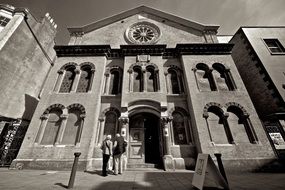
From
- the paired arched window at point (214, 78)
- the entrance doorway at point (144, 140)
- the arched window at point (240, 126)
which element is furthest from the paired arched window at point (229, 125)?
the entrance doorway at point (144, 140)

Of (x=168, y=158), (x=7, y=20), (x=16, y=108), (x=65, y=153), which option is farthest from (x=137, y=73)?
(x=7, y=20)

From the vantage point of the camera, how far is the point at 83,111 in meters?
9.37

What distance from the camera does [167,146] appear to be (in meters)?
8.46

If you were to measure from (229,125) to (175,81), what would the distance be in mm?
5015

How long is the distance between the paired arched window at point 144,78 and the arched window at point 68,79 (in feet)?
16.4

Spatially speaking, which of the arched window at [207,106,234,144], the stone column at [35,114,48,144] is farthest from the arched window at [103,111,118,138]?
the arched window at [207,106,234,144]

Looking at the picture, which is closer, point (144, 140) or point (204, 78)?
point (144, 140)

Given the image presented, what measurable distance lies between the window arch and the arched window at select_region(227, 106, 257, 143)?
38.2 ft

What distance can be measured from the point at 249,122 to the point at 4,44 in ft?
62.8

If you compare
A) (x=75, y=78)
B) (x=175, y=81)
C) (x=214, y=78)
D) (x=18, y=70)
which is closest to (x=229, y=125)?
(x=214, y=78)

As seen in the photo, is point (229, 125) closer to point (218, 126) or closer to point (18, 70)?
point (218, 126)

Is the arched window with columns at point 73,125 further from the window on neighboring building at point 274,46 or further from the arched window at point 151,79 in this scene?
the window on neighboring building at point 274,46

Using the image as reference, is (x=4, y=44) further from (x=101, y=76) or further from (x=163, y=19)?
(x=163, y=19)

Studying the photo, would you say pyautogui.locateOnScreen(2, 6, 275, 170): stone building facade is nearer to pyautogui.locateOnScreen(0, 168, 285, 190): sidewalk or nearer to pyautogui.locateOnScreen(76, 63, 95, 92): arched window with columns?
pyautogui.locateOnScreen(76, 63, 95, 92): arched window with columns
